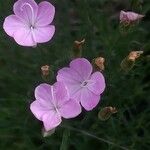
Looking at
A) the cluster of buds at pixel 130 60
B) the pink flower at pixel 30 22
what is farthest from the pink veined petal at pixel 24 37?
→ the cluster of buds at pixel 130 60

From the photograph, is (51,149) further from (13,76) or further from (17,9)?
(17,9)

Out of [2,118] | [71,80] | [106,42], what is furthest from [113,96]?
[2,118]

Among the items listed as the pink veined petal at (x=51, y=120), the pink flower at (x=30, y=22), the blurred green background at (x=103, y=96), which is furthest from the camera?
the blurred green background at (x=103, y=96)

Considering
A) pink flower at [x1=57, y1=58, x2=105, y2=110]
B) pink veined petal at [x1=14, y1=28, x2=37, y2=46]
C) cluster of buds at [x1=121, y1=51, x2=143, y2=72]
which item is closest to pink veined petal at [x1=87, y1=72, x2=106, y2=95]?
pink flower at [x1=57, y1=58, x2=105, y2=110]

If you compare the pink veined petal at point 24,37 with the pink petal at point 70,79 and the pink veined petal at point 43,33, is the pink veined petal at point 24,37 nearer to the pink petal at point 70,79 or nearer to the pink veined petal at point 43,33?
the pink veined petal at point 43,33

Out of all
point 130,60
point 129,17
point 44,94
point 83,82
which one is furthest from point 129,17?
point 44,94
